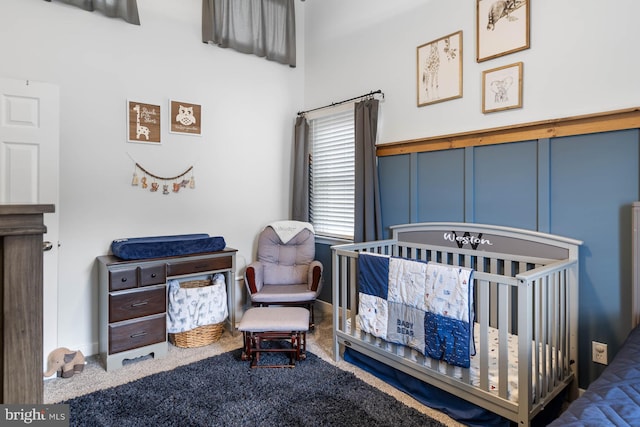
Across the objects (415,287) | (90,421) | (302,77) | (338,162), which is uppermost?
(302,77)

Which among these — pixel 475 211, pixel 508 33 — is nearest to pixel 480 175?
pixel 475 211

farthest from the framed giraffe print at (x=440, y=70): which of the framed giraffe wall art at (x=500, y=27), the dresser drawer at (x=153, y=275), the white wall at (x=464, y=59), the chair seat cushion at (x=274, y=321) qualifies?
the dresser drawer at (x=153, y=275)

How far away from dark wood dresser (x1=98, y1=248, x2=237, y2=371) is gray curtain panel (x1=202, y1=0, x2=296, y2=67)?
6.87 feet

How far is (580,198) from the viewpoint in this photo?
2.00 metres

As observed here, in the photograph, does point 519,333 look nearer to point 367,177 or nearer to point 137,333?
point 367,177

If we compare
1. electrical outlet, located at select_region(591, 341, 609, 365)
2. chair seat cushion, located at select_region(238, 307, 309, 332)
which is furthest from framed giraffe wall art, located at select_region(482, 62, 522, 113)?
chair seat cushion, located at select_region(238, 307, 309, 332)

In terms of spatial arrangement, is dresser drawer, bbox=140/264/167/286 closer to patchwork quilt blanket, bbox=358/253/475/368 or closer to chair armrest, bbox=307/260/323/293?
chair armrest, bbox=307/260/323/293

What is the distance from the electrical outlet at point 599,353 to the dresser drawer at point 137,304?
2810 mm

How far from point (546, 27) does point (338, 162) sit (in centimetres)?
198

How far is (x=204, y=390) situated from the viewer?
2.17m

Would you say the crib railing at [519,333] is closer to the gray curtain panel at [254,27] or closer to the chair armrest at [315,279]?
the chair armrest at [315,279]

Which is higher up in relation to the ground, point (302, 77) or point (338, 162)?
point (302, 77)

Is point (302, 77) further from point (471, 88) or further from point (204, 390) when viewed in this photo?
point (204, 390)

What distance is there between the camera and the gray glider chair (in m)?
3.06
